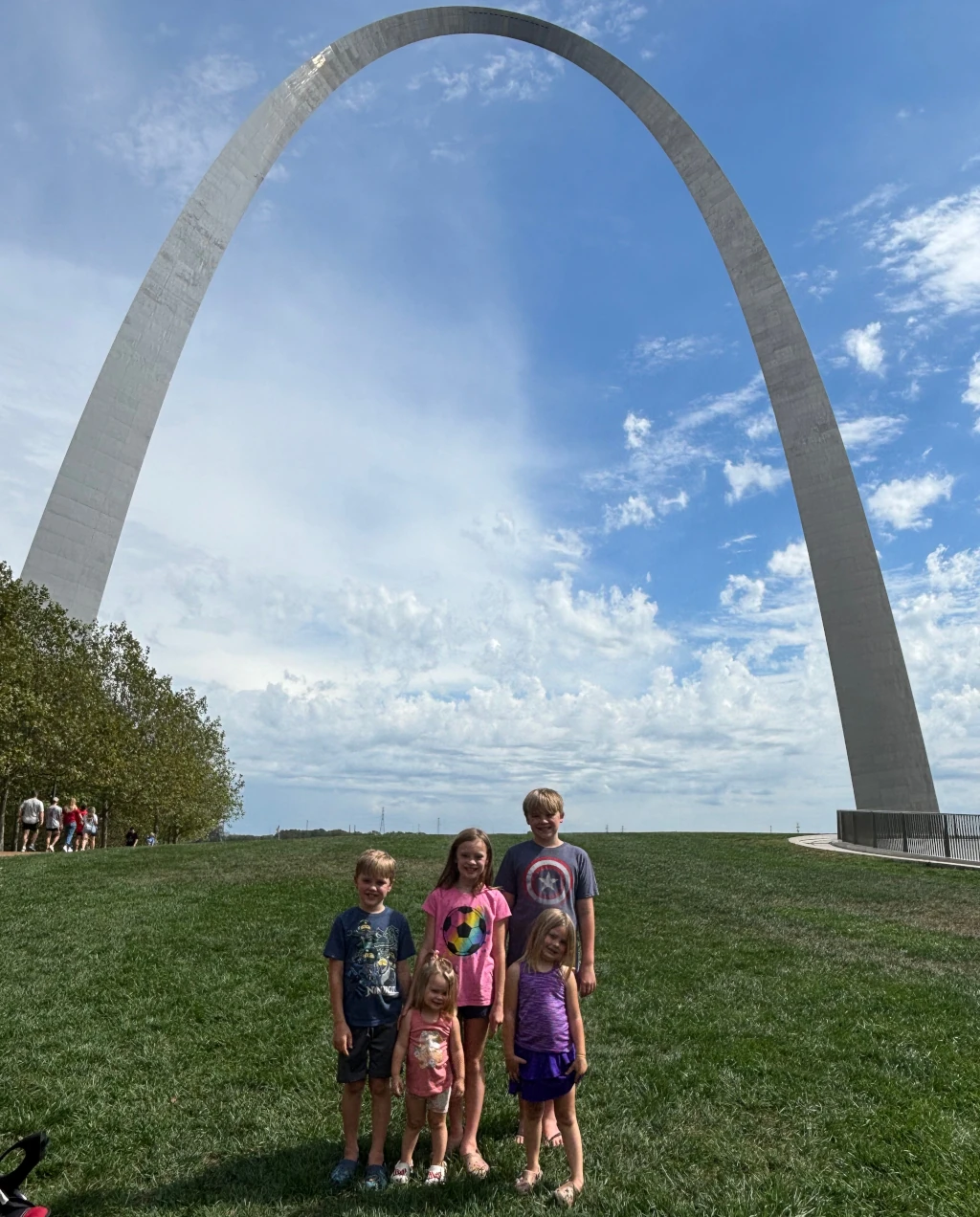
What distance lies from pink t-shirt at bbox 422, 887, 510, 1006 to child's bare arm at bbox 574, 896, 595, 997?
1.56ft

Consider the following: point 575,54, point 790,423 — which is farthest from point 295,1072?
point 575,54

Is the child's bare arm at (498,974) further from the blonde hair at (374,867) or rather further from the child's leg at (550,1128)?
A: the child's leg at (550,1128)

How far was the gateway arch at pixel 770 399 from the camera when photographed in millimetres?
30141

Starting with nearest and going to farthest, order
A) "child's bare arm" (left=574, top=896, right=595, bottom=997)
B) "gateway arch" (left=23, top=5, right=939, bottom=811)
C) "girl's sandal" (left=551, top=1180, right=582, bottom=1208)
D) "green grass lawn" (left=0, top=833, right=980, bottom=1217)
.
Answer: "girl's sandal" (left=551, top=1180, right=582, bottom=1208) < "green grass lawn" (left=0, top=833, right=980, bottom=1217) < "child's bare arm" (left=574, top=896, right=595, bottom=997) < "gateway arch" (left=23, top=5, right=939, bottom=811)

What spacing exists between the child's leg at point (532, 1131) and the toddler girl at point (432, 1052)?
393 mm

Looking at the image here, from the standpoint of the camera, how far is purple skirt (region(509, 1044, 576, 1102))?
4453 mm

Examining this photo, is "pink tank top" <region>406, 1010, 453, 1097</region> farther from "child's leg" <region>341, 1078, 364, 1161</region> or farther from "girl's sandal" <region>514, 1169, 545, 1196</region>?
"girl's sandal" <region>514, 1169, 545, 1196</region>

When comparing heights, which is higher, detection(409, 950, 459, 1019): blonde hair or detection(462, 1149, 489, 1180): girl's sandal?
detection(409, 950, 459, 1019): blonde hair

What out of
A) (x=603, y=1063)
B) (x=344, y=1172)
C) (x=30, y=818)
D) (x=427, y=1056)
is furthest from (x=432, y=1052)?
(x=30, y=818)

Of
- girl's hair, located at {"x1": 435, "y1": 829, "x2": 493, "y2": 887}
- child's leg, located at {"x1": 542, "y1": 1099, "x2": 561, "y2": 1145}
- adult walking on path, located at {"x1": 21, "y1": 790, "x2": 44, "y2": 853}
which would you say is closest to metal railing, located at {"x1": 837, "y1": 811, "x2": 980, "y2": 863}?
child's leg, located at {"x1": 542, "y1": 1099, "x2": 561, "y2": 1145}

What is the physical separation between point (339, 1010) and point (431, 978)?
55cm

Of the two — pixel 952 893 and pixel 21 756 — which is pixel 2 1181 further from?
pixel 21 756

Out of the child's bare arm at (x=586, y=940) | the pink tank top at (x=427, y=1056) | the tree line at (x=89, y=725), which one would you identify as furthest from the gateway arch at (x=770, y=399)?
the pink tank top at (x=427, y=1056)

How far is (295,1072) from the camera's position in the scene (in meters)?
6.66
